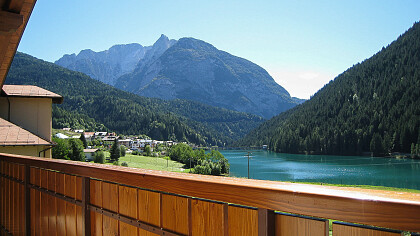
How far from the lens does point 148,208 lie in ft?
5.35

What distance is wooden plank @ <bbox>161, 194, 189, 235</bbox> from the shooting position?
143 centimetres

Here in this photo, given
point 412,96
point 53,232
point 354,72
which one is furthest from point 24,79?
point 53,232

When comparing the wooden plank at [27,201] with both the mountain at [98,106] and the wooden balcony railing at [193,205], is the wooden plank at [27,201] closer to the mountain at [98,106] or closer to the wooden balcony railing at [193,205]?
the wooden balcony railing at [193,205]

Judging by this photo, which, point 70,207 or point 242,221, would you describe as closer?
point 242,221

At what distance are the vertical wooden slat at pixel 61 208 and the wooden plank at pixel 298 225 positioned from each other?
187 centimetres

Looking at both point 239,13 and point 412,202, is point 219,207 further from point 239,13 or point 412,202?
point 239,13

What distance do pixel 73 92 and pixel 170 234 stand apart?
141590 millimetres

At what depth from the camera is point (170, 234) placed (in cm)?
149

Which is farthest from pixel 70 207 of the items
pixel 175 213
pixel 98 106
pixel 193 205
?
pixel 98 106

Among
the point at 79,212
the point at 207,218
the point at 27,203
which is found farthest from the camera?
the point at 27,203

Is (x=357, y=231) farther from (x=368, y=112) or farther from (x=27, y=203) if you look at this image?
(x=368, y=112)

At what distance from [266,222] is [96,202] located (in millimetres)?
1320

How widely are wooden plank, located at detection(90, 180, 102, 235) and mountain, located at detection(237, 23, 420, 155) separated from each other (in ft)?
230

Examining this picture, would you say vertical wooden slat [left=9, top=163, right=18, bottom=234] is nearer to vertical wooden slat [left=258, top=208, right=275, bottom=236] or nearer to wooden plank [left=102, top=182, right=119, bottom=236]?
wooden plank [left=102, top=182, right=119, bottom=236]
